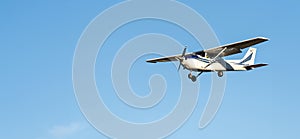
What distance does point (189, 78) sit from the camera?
183 feet

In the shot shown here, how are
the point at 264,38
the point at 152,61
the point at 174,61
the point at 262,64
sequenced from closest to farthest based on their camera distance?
the point at 264,38 < the point at 262,64 < the point at 174,61 < the point at 152,61

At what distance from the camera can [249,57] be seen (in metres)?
64.3

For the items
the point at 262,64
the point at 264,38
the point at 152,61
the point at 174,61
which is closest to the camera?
the point at 264,38

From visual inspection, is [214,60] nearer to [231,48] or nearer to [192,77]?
[231,48]

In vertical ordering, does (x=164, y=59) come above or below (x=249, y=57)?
above

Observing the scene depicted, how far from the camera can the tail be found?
62.4 meters

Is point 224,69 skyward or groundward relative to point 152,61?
groundward

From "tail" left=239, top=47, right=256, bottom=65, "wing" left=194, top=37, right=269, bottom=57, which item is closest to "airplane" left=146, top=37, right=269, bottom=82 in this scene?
"wing" left=194, top=37, right=269, bottom=57

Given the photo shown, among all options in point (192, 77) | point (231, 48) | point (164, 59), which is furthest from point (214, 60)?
point (164, 59)

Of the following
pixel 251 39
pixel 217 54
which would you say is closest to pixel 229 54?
pixel 217 54

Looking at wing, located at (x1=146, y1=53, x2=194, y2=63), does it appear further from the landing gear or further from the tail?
the tail

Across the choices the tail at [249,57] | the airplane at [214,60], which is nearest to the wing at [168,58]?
the airplane at [214,60]

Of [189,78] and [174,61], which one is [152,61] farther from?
[189,78]

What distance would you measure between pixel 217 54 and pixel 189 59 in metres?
3.66
